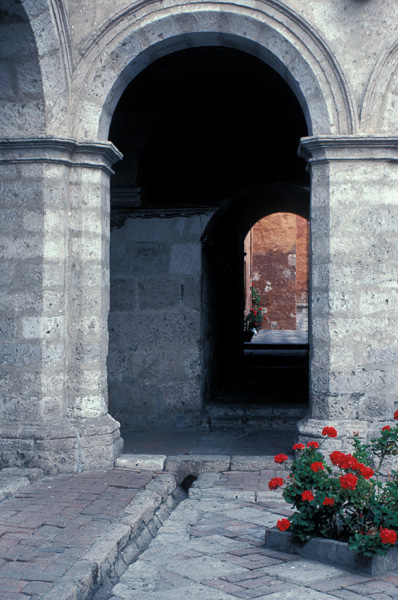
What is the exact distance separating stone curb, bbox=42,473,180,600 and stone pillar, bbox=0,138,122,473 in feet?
2.75

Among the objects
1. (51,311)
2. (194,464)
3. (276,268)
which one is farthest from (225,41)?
(276,268)

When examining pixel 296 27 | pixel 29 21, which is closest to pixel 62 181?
pixel 29 21

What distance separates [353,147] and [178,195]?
118 inches

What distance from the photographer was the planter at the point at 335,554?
11.1 ft

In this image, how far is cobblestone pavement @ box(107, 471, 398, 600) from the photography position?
3180mm

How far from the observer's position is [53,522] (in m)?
4.11

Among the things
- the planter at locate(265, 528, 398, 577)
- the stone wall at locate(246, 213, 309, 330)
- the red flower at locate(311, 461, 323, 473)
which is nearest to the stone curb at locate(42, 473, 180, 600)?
the planter at locate(265, 528, 398, 577)

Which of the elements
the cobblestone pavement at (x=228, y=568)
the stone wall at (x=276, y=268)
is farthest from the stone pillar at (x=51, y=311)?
the stone wall at (x=276, y=268)

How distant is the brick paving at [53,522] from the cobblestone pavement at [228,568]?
1.10 ft

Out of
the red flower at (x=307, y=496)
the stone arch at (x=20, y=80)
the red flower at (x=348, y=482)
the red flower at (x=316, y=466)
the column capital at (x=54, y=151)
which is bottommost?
the red flower at (x=307, y=496)

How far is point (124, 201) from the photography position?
25.1 ft

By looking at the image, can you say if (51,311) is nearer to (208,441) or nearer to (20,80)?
(20,80)

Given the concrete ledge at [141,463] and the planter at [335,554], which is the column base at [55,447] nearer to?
the concrete ledge at [141,463]

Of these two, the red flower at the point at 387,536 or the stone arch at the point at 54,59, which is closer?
the red flower at the point at 387,536
